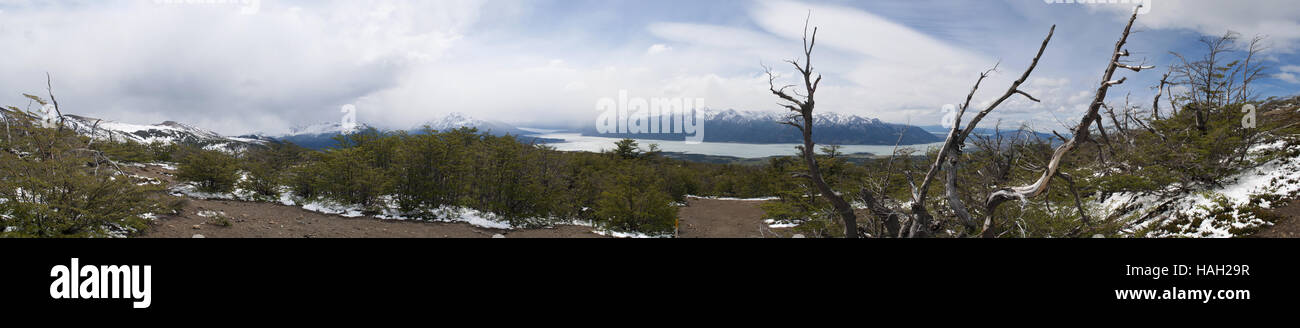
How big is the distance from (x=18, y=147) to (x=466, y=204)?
7712 mm

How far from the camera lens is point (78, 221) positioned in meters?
5.58

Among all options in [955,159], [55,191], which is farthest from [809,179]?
[55,191]

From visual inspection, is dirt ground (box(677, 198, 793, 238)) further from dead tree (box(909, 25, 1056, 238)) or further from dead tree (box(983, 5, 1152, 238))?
dead tree (box(983, 5, 1152, 238))

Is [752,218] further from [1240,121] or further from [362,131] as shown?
[362,131]

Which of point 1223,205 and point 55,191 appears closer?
point 55,191

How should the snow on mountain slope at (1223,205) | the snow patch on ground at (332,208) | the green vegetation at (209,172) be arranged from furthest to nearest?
the green vegetation at (209,172) < the snow patch on ground at (332,208) < the snow on mountain slope at (1223,205)

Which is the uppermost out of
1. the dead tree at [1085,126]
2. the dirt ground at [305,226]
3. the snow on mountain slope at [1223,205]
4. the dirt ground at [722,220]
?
the dead tree at [1085,126]

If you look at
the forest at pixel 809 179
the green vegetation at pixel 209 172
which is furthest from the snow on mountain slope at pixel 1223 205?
the green vegetation at pixel 209 172

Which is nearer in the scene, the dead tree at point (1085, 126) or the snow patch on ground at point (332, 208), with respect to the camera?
the dead tree at point (1085, 126)

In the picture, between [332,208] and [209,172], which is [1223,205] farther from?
[209,172]

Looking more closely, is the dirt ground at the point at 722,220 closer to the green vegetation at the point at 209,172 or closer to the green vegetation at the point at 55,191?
the green vegetation at the point at 55,191

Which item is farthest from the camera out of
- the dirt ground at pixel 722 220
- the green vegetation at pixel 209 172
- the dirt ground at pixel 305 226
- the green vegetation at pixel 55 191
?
the dirt ground at pixel 722 220

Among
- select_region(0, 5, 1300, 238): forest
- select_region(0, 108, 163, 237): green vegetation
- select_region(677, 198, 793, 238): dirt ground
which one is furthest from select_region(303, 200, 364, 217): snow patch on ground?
select_region(677, 198, 793, 238): dirt ground
